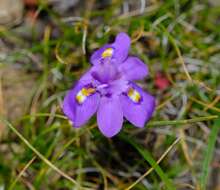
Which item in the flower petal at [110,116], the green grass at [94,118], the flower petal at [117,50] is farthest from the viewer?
the green grass at [94,118]

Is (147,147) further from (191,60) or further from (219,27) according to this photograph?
(219,27)

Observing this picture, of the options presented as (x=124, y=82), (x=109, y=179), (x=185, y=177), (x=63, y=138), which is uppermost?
(x=124, y=82)

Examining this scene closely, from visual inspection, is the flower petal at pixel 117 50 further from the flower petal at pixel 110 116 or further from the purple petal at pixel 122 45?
the flower petal at pixel 110 116

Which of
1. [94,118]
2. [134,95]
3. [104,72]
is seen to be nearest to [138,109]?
[134,95]

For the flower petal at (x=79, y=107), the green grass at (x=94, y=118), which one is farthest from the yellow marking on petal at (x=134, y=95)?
the green grass at (x=94, y=118)

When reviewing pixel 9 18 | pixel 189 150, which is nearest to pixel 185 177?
pixel 189 150
